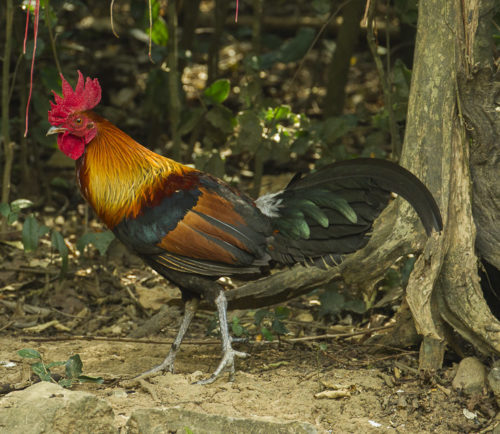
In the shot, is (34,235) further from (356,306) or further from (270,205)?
(356,306)

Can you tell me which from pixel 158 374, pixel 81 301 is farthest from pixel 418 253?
pixel 81 301

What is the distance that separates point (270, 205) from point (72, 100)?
57.9 inches

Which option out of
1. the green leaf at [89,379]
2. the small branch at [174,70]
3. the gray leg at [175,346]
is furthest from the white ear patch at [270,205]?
the small branch at [174,70]

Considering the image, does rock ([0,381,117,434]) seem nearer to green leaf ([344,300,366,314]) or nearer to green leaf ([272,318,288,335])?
green leaf ([272,318,288,335])

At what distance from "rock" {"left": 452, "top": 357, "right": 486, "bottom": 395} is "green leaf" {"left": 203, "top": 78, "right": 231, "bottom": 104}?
3.40 m

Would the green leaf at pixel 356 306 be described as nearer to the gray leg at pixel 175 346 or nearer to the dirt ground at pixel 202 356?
the dirt ground at pixel 202 356

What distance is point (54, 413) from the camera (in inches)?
136

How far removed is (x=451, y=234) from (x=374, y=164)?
70 centimetres

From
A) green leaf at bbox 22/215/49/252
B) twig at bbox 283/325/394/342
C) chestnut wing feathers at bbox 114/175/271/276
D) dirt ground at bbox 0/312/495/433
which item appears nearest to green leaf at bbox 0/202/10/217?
green leaf at bbox 22/215/49/252

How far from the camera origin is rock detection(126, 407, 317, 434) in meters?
3.59

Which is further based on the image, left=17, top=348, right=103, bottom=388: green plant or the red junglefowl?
the red junglefowl

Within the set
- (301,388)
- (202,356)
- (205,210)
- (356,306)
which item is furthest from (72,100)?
(356,306)

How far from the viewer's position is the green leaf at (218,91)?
673 cm

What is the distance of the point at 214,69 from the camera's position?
8.18 meters
